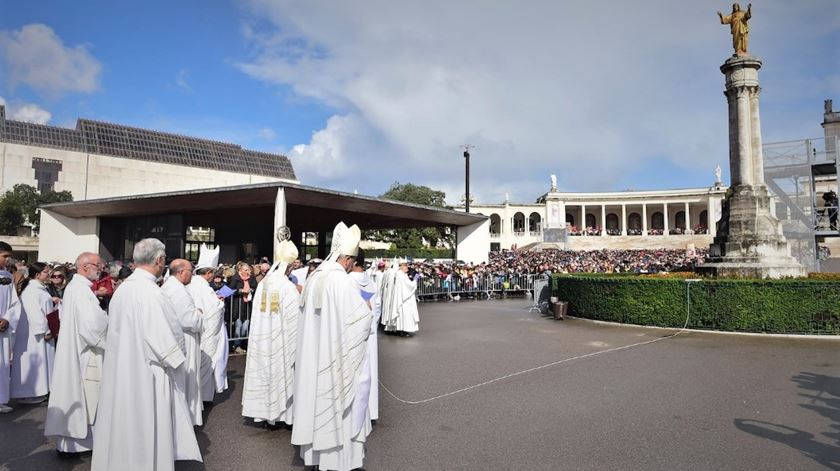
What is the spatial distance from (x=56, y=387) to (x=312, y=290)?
9.33ft

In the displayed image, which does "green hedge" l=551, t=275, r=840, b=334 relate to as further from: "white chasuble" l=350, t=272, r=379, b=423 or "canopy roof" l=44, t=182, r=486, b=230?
"canopy roof" l=44, t=182, r=486, b=230

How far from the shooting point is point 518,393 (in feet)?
22.7

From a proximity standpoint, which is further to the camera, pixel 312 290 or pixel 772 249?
pixel 772 249

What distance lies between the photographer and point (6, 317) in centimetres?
621

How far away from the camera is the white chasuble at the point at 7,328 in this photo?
6156 millimetres

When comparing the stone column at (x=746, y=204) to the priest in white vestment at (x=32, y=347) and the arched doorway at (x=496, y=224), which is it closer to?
the priest in white vestment at (x=32, y=347)

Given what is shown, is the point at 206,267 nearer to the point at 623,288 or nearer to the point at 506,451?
the point at 506,451

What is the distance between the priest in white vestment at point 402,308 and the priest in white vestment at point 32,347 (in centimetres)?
732

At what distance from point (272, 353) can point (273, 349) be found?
5 centimetres

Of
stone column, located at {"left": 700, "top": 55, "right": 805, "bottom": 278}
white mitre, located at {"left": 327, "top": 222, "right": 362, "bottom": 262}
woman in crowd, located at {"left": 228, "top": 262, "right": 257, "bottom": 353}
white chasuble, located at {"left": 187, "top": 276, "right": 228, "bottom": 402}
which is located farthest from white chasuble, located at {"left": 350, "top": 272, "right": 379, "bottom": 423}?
stone column, located at {"left": 700, "top": 55, "right": 805, "bottom": 278}

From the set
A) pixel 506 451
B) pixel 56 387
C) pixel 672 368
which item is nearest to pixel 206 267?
pixel 56 387

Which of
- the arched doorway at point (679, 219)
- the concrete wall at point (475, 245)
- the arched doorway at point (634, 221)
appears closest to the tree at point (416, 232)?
the concrete wall at point (475, 245)

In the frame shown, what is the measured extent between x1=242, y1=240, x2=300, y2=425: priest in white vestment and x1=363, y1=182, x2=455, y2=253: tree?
50.1 meters

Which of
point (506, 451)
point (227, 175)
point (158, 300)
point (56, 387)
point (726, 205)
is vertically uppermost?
point (227, 175)
